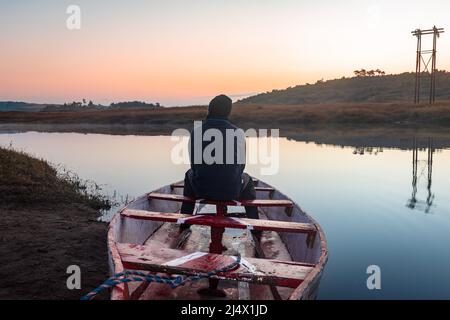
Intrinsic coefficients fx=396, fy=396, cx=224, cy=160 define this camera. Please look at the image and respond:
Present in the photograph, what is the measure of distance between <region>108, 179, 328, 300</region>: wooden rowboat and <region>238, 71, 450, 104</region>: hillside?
116 m

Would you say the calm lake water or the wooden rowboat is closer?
the wooden rowboat

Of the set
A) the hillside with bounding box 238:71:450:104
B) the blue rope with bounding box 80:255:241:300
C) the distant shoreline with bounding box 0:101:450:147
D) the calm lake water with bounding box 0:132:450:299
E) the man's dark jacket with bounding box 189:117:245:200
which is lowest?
the calm lake water with bounding box 0:132:450:299

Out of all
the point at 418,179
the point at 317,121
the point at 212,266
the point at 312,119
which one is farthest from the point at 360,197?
the point at 312,119

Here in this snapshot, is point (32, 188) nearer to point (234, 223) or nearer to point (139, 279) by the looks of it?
point (234, 223)

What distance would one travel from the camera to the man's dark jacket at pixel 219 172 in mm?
6277

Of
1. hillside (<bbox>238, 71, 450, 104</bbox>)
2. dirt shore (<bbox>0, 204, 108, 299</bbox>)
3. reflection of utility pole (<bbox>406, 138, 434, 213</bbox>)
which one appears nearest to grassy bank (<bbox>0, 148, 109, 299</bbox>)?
dirt shore (<bbox>0, 204, 108, 299</bbox>)

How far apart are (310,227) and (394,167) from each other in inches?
591

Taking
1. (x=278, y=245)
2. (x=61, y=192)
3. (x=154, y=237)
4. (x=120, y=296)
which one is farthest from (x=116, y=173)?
(x=120, y=296)

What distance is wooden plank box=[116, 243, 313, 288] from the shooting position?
3.98m

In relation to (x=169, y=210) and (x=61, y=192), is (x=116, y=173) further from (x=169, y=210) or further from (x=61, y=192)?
(x=169, y=210)

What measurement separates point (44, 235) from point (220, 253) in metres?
4.24

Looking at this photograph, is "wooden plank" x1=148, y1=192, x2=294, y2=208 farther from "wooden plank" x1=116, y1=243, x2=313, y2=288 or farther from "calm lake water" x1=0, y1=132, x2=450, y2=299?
"wooden plank" x1=116, y1=243, x2=313, y2=288

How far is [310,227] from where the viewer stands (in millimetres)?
5871

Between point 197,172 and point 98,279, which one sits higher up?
point 197,172
